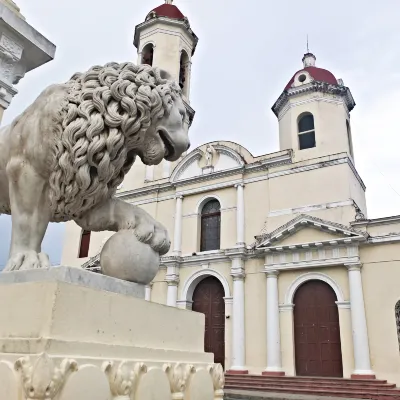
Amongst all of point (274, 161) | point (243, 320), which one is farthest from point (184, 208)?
point (243, 320)

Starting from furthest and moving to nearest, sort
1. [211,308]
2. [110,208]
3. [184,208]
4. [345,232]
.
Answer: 1. [184,208]
2. [211,308]
3. [345,232]
4. [110,208]

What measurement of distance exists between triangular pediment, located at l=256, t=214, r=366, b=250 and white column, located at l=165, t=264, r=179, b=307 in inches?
127

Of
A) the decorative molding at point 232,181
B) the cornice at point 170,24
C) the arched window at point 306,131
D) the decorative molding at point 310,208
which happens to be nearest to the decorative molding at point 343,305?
the decorative molding at point 310,208

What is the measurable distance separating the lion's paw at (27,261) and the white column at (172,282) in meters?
12.3

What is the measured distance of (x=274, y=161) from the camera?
13758 mm

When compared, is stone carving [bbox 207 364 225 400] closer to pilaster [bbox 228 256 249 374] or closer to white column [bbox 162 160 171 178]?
pilaster [bbox 228 256 249 374]

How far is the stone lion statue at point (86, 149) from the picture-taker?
189cm

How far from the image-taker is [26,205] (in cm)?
202

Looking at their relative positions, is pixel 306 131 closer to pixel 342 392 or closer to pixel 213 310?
pixel 213 310

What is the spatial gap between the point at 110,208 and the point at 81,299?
2.29ft

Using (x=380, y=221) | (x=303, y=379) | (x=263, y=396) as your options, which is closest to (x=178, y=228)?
(x=303, y=379)

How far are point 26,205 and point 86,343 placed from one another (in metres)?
0.88

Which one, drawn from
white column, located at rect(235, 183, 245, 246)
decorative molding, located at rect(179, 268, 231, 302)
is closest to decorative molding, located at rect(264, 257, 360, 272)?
white column, located at rect(235, 183, 245, 246)

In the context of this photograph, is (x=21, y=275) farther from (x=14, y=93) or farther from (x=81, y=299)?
(x=14, y=93)
